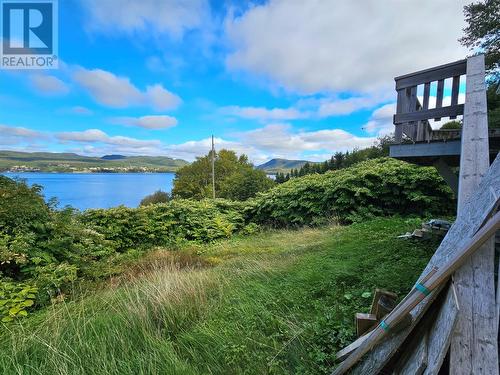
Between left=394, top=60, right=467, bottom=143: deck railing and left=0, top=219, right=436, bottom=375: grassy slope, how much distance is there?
1.58 meters

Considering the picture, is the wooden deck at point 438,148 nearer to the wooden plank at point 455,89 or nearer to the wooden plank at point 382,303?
the wooden plank at point 455,89

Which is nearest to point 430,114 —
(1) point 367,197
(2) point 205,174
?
(1) point 367,197

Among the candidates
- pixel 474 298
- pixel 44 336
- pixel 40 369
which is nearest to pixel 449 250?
pixel 474 298

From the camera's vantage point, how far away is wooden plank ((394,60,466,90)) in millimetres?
2303

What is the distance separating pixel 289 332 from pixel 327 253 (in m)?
2.39

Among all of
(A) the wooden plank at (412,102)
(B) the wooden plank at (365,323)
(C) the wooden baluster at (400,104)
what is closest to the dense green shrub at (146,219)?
(B) the wooden plank at (365,323)

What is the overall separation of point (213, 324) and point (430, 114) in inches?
113

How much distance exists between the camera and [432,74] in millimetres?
2477

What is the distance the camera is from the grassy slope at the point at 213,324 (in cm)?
201

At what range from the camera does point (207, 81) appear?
17.0 metres

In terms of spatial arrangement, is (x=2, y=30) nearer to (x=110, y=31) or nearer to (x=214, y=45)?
(x=110, y=31)

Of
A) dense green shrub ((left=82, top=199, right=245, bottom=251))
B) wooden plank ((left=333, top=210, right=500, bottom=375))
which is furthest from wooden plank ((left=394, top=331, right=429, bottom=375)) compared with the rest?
dense green shrub ((left=82, top=199, right=245, bottom=251))

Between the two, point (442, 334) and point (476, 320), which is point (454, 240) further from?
point (442, 334)

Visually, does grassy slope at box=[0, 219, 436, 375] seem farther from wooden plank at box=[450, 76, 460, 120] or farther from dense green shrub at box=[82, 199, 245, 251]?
dense green shrub at box=[82, 199, 245, 251]
